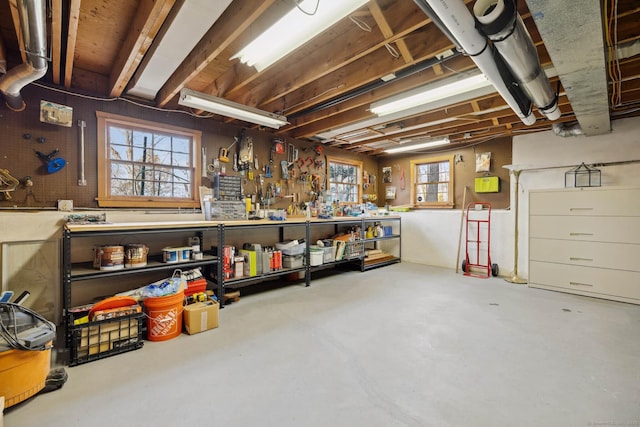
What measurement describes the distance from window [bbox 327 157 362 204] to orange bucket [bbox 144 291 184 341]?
12.8ft

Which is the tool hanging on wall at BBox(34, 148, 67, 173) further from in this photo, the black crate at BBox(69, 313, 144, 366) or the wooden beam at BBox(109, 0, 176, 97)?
the black crate at BBox(69, 313, 144, 366)

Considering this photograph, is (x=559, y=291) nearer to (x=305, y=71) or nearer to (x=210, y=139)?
(x=305, y=71)

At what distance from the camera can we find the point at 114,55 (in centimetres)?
287

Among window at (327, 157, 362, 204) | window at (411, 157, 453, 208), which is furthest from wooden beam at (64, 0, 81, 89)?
window at (411, 157, 453, 208)

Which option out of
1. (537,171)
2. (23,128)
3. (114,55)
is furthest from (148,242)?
(537,171)

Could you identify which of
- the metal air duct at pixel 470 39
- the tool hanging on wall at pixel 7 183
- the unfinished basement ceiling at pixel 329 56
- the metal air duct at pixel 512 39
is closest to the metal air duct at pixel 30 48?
the unfinished basement ceiling at pixel 329 56

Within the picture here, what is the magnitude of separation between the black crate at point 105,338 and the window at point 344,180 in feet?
13.8

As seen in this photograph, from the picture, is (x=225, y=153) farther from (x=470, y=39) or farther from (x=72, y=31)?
(x=470, y=39)

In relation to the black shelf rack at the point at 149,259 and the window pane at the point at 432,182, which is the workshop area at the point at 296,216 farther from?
the window pane at the point at 432,182

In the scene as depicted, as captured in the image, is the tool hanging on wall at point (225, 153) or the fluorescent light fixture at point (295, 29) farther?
the tool hanging on wall at point (225, 153)

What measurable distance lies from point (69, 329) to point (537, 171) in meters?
6.62

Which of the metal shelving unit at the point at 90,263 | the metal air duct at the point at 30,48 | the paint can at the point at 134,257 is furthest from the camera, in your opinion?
the paint can at the point at 134,257

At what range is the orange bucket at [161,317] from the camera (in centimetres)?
258

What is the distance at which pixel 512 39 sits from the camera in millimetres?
1806
